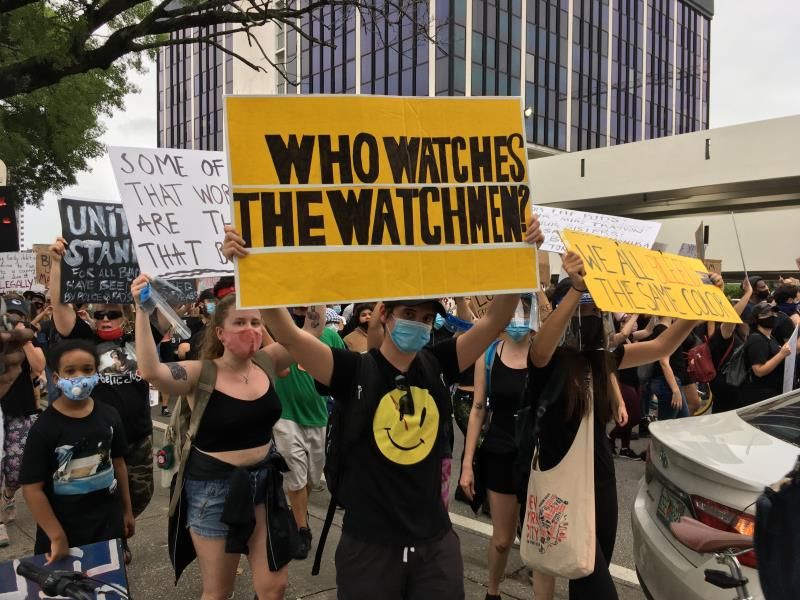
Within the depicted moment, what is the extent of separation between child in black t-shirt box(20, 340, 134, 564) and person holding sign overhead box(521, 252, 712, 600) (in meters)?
A: 2.11

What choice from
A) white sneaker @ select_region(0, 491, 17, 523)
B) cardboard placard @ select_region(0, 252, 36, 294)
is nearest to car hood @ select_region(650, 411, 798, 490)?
white sneaker @ select_region(0, 491, 17, 523)

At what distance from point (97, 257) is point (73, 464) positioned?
1.66m

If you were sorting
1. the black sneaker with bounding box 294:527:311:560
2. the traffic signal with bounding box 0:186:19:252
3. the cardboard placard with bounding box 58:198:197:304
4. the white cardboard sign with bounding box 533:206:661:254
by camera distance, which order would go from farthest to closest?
1. the white cardboard sign with bounding box 533:206:661:254
2. the traffic signal with bounding box 0:186:19:252
3. the black sneaker with bounding box 294:527:311:560
4. the cardboard placard with bounding box 58:198:197:304

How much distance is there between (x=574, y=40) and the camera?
49812mm

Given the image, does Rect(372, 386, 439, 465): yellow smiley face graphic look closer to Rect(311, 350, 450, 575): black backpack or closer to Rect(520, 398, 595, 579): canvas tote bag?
Rect(311, 350, 450, 575): black backpack

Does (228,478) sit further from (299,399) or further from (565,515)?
(299,399)

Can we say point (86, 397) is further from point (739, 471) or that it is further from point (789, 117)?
point (789, 117)

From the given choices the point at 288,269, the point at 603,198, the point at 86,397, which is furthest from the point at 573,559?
the point at 603,198

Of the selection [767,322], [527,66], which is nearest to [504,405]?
[767,322]

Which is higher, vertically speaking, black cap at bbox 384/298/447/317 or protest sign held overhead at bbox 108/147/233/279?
protest sign held overhead at bbox 108/147/233/279

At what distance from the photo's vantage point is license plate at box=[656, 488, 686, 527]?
282 centimetres

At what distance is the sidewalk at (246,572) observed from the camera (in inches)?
157

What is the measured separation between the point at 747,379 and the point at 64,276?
5885 mm

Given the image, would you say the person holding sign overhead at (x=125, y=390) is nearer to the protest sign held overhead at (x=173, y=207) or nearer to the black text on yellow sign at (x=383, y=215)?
the protest sign held overhead at (x=173, y=207)
